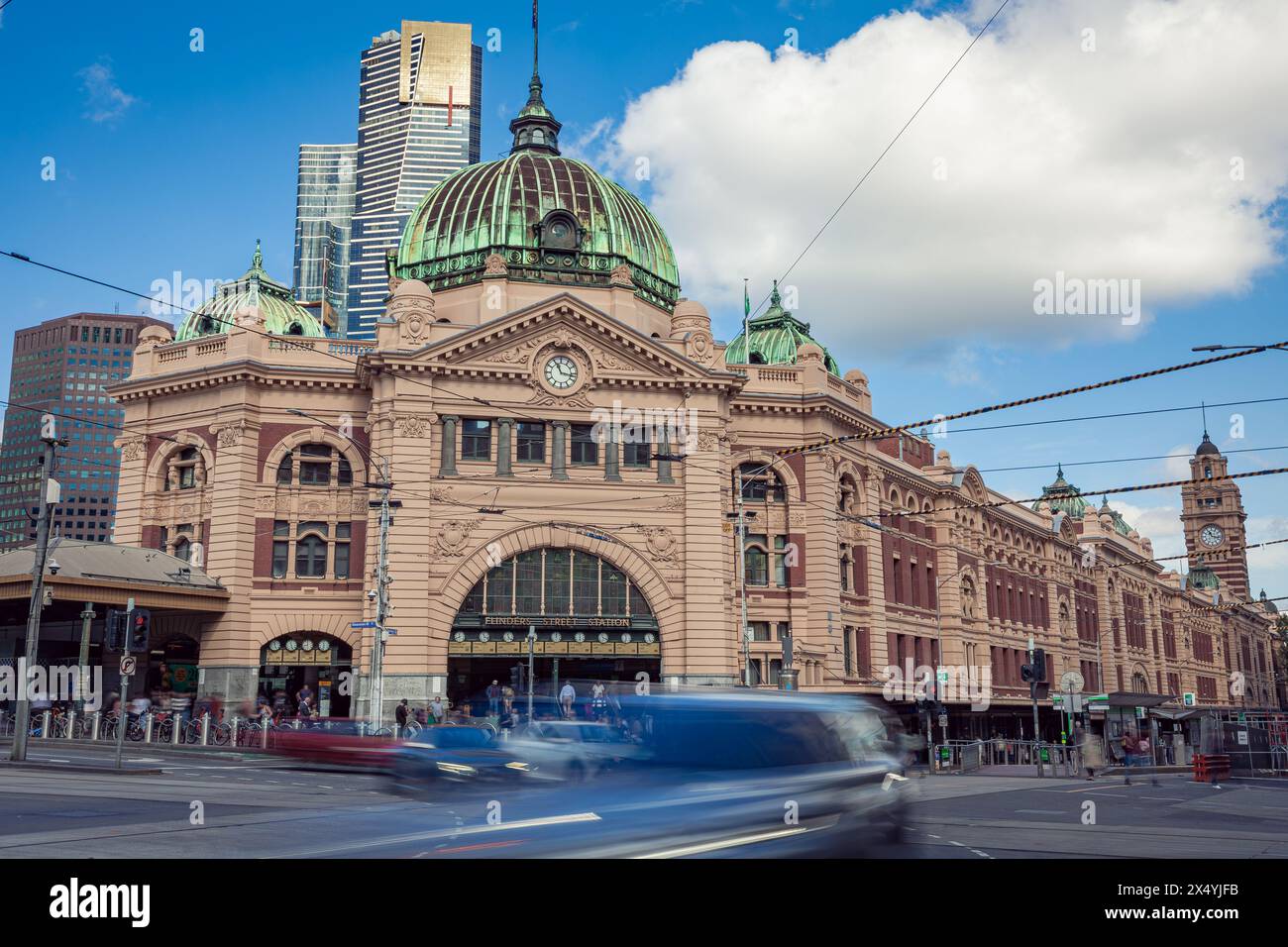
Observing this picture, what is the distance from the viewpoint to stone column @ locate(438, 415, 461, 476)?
46875mm

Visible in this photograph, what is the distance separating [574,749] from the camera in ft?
42.0

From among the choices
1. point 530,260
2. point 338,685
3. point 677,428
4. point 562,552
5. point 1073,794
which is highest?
point 530,260

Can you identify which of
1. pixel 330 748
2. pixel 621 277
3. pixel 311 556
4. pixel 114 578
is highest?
pixel 621 277

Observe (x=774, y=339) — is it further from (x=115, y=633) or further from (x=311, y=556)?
(x=115, y=633)

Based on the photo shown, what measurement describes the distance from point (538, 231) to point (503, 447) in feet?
40.9

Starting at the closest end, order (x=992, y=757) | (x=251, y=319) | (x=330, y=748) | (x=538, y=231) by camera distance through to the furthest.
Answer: (x=330, y=748), (x=251, y=319), (x=992, y=757), (x=538, y=231)

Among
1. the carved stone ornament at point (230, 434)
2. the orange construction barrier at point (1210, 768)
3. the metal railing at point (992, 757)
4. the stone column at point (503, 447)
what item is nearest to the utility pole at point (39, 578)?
the carved stone ornament at point (230, 434)

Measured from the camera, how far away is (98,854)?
1240 centimetres

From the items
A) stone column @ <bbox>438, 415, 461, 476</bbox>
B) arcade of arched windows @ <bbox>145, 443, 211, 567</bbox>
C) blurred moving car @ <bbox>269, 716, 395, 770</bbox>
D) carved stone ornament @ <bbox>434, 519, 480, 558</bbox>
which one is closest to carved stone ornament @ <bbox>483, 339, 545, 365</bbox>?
stone column @ <bbox>438, 415, 461, 476</bbox>

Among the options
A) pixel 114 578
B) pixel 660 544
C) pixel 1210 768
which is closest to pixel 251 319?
pixel 114 578

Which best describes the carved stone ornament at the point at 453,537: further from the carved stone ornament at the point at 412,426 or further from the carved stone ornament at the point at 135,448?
the carved stone ornament at the point at 135,448
